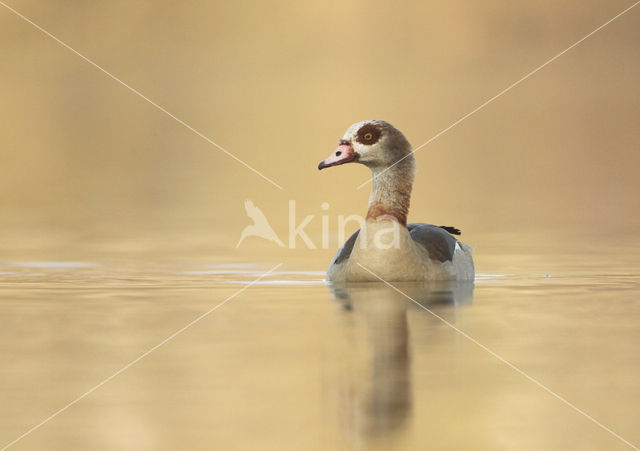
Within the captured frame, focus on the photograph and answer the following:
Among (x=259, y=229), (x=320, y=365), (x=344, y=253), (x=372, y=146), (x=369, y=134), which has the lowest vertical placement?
(x=320, y=365)

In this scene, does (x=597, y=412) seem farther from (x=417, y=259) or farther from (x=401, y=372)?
(x=417, y=259)

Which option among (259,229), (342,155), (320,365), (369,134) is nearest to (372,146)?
(369,134)

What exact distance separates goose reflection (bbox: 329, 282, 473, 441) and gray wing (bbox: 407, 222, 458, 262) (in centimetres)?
53

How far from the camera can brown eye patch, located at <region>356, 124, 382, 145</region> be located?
1015 centimetres

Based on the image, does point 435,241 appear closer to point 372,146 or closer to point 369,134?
point 372,146

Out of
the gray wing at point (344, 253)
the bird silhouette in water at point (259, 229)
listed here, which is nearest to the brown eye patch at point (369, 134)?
the gray wing at point (344, 253)

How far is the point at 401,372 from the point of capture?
505 cm

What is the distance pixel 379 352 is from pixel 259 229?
35.1 feet

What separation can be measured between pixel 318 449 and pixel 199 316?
3626mm

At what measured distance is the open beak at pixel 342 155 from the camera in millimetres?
9891

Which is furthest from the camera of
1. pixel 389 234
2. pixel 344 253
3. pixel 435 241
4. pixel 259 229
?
pixel 259 229

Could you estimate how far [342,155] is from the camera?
32.7 feet

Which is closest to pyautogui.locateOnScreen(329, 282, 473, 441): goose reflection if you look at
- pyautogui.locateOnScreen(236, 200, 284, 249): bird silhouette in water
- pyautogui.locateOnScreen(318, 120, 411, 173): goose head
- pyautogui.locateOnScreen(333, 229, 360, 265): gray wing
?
pyautogui.locateOnScreen(333, 229, 360, 265): gray wing

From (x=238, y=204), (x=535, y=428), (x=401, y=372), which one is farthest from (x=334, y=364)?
(x=238, y=204)
